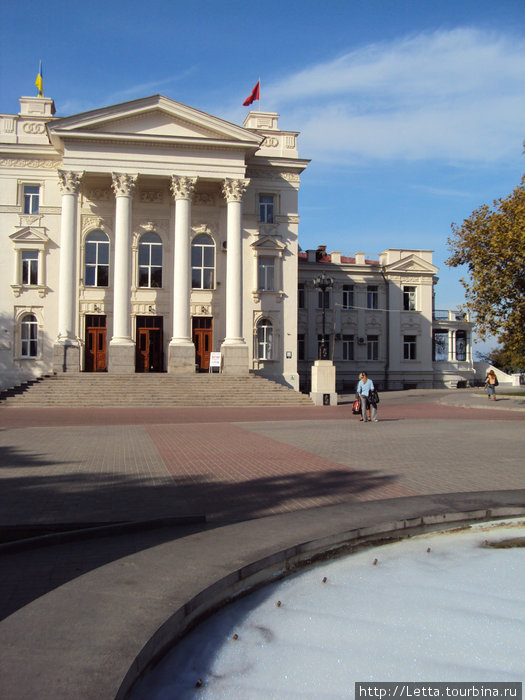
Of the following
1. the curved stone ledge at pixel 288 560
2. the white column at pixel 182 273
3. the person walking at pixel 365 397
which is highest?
the white column at pixel 182 273

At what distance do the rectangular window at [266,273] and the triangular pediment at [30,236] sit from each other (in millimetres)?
13651

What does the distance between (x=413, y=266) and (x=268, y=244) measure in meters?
19.1

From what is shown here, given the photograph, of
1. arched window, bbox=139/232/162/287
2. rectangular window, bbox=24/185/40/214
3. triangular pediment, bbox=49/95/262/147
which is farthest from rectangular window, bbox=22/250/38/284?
triangular pediment, bbox=49/95/262/147

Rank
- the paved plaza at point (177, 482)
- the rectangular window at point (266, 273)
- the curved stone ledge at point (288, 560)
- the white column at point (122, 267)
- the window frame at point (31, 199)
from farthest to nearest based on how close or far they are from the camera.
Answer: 1. the rectangular window at point (266, 273)
2. the window frame at point (31, 199)
3. the white column at point (122, 267)
4. the paved plaza at point (177, 482)
5. the curved stone ledge at point (288, 560)

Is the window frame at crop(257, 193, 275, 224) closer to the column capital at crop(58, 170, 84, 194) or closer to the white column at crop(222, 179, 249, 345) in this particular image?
the white column at crop(222, 179, 249, 345)

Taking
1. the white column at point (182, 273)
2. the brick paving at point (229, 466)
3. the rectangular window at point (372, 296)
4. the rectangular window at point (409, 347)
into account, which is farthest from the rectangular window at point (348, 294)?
the brick paving at point (229, 466)

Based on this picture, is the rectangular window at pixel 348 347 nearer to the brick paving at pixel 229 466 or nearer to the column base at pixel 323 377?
the column base at pixel 323 377

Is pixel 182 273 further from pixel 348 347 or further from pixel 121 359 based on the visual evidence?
pixel 348 347

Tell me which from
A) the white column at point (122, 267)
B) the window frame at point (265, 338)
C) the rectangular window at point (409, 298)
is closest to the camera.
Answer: the white column at point (122, 267)

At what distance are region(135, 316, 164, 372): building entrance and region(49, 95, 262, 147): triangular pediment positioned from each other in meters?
11.3

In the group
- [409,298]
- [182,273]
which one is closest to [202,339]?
[182,273]

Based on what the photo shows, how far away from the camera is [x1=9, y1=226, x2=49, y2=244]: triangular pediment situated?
40.1 meters

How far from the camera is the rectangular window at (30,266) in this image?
4069 cm

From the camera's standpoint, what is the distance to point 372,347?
56031mm
